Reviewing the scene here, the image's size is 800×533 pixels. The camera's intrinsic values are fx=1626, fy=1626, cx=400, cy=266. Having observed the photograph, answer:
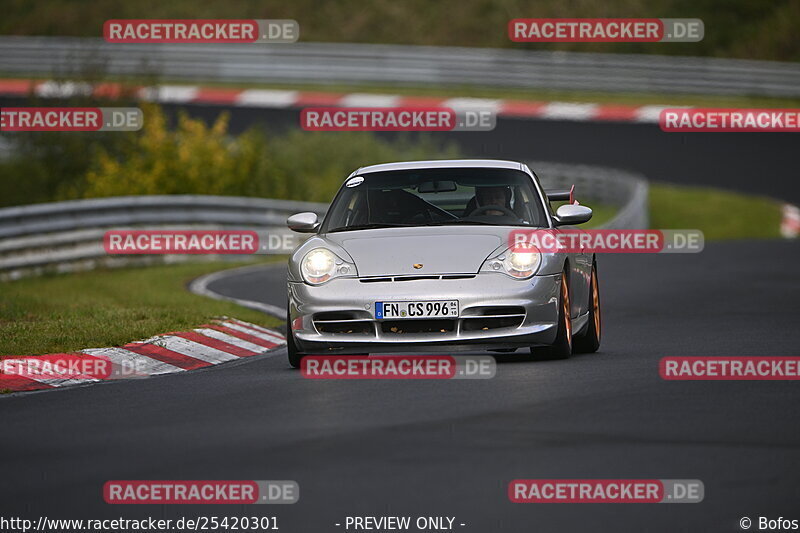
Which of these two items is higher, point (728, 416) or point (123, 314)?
point (123, 314)

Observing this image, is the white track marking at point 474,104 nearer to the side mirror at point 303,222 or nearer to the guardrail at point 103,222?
the guardrail at point 103,222

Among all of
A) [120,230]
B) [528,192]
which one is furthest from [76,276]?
[528,192]

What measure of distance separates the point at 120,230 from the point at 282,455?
16901 mm

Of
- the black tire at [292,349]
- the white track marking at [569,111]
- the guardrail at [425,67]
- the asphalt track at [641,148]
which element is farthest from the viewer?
the guardrail at [425,67]

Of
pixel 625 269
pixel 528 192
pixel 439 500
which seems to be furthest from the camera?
pixel 625 269

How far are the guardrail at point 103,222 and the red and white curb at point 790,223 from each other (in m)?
2.78

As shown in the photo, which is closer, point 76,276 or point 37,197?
point 76,276

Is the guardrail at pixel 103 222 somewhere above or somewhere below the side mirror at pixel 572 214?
above

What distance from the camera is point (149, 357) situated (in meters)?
12.2

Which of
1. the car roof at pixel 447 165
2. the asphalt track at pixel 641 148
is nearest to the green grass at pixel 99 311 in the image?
the car roof at pixel 447 165

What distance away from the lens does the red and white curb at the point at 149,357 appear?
1116cm

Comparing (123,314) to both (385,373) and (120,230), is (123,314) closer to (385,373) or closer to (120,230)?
(385,373)

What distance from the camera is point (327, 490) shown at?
6.81m

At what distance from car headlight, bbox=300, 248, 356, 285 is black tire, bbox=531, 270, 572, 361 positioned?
140 centimetres
